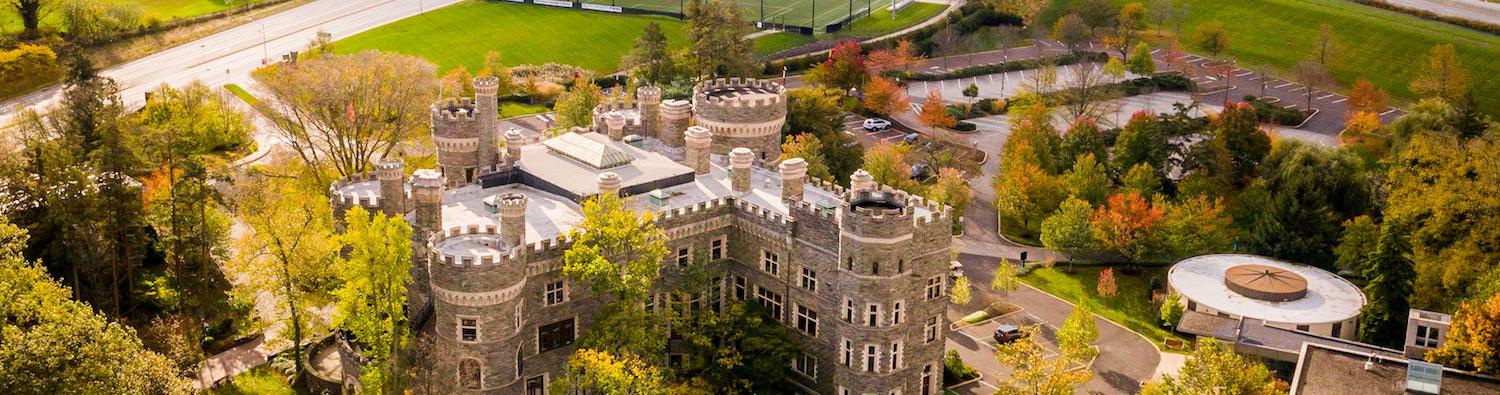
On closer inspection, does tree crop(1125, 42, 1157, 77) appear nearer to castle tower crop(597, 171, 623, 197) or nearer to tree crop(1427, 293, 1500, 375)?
tree crop(1427, 293, 1500, 375)

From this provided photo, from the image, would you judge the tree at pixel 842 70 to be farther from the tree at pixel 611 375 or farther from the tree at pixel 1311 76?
the tree at pixel 611 375

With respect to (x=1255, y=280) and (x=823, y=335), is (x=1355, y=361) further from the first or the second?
(x=823, y=335)

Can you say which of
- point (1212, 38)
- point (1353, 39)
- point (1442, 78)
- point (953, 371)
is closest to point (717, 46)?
→ point (953, 371)

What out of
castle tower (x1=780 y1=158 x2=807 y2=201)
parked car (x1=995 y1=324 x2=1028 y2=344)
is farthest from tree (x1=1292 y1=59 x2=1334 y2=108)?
castle tower (x1=780 y1=158 x2=807 y2=201)

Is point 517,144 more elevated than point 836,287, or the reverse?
point 517,144

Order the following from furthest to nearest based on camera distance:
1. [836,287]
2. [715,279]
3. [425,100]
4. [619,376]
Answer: [425,100], [715,279], [836,287], [619,376]

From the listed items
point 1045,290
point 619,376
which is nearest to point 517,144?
point 619,376

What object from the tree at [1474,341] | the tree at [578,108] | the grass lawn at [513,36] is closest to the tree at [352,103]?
the tree at [578,108]
